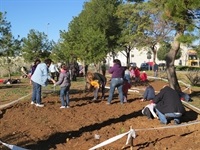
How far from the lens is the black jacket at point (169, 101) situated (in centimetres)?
1032

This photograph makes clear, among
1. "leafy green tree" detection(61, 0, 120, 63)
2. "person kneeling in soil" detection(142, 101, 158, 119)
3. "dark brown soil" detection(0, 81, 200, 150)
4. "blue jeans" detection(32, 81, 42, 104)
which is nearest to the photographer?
"dark brown soil" detection(0, 81, 200, 150)

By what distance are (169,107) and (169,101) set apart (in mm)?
168

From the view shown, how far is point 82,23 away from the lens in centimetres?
4912

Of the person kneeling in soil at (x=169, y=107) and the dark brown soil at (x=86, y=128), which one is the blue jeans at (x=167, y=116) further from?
the dark brown soil at (x=86, y=128)

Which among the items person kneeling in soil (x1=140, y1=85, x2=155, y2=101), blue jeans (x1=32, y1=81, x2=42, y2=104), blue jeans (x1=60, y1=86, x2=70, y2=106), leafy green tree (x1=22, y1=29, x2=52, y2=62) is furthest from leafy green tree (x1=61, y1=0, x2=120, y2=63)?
blue jeans (x1=60, y1=86, x2=70, y2=106)

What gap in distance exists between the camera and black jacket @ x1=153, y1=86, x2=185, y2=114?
10.3m

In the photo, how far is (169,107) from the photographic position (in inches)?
409

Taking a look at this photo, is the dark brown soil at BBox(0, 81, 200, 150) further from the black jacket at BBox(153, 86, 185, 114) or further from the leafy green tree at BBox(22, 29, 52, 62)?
the leafy green tree at BBox(22, 29, 52, 62)

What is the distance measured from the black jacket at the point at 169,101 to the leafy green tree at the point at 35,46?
4274cm

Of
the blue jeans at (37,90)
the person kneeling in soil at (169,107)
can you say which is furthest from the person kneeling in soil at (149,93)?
the blue jeans at (37,90)

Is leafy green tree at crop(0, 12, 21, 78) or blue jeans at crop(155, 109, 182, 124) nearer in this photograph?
blue jeans at crop(155, 109, 182, 124)

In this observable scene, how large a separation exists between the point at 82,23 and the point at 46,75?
3678cm

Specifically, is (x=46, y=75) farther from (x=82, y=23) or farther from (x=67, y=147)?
(x=82, y=23)

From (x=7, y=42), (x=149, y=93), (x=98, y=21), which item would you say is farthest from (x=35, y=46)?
(x=149, y=93)
